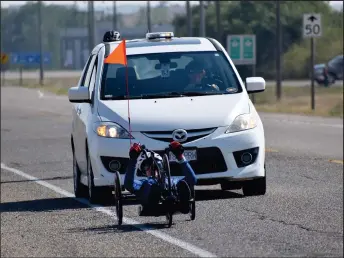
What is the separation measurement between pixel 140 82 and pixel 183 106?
1.94ft

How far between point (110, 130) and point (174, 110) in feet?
1.88

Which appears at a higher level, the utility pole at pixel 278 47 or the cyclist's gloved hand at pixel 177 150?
the cyclist's gloved hand at pixel 177 150

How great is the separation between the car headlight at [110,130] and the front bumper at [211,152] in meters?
0.03

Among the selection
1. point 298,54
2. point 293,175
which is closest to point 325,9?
point 298,54

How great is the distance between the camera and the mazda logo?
212 inches

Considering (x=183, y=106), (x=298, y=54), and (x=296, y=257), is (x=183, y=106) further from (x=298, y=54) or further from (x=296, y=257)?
(x=298, y=54)

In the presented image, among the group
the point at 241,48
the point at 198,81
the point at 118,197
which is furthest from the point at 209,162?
the point at 241,48

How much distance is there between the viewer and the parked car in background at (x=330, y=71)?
7456 centimetres

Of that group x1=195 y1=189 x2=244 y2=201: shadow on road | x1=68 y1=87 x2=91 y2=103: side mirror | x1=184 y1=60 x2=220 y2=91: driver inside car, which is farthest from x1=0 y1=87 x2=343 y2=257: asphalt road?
x1=184 y1=60 x2=220 y2=91: driver inside car

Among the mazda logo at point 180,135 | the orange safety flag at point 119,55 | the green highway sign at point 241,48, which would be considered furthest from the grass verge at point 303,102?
the mazda logo at point 180,135

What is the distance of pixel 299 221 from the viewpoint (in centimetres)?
1319

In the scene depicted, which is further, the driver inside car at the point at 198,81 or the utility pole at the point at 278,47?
the utility pole at the point at 278,47

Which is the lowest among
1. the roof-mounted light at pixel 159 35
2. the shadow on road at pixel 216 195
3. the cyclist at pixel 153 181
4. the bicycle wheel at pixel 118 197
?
the shadow on road at pixel 216 195

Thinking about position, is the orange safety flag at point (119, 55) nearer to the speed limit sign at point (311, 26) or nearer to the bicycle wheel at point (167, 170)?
the bicycle wheel at point (167, 170)
